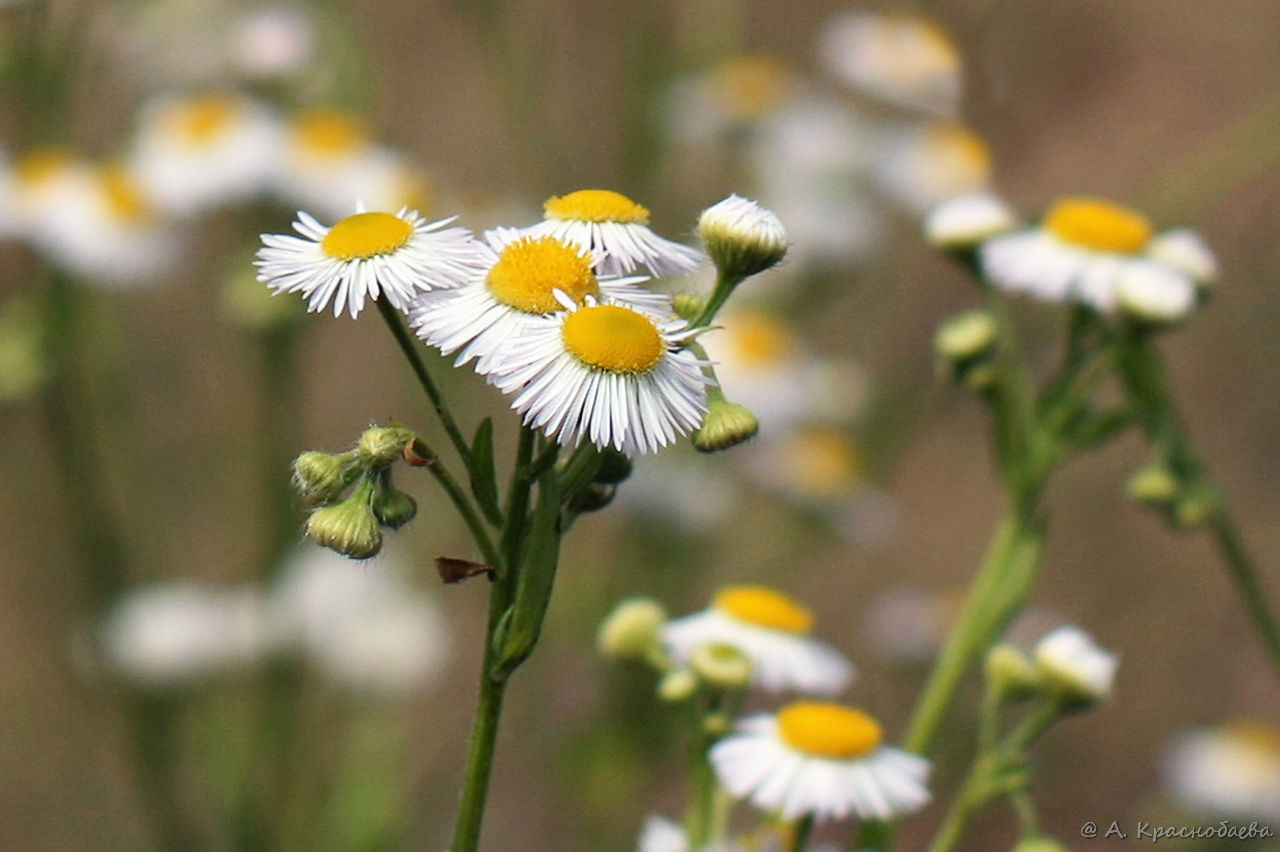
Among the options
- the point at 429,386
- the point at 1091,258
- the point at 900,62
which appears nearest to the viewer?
Answer: the point at 429,386

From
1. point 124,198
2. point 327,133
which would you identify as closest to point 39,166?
point 124,198

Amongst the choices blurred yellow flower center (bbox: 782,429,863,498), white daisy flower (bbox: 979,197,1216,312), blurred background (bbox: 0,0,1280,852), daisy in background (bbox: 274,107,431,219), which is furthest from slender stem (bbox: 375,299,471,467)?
blurred yellow flower center (bbox: 782,429,863,498)

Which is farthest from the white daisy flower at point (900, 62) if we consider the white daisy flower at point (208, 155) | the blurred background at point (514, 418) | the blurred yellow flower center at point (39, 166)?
the blurred yellow flower center at point (39, 166)

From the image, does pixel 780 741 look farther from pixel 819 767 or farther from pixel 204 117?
pixel 204 117

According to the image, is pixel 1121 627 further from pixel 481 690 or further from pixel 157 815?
pixel 481 690

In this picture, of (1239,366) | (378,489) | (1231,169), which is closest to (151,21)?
(1231,169)

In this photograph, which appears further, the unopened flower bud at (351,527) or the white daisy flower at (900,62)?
the white daisy flower at (900,62)

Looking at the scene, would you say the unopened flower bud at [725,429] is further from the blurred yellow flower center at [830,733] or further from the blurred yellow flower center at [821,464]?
the blurred yellow flower center at [821,464]
